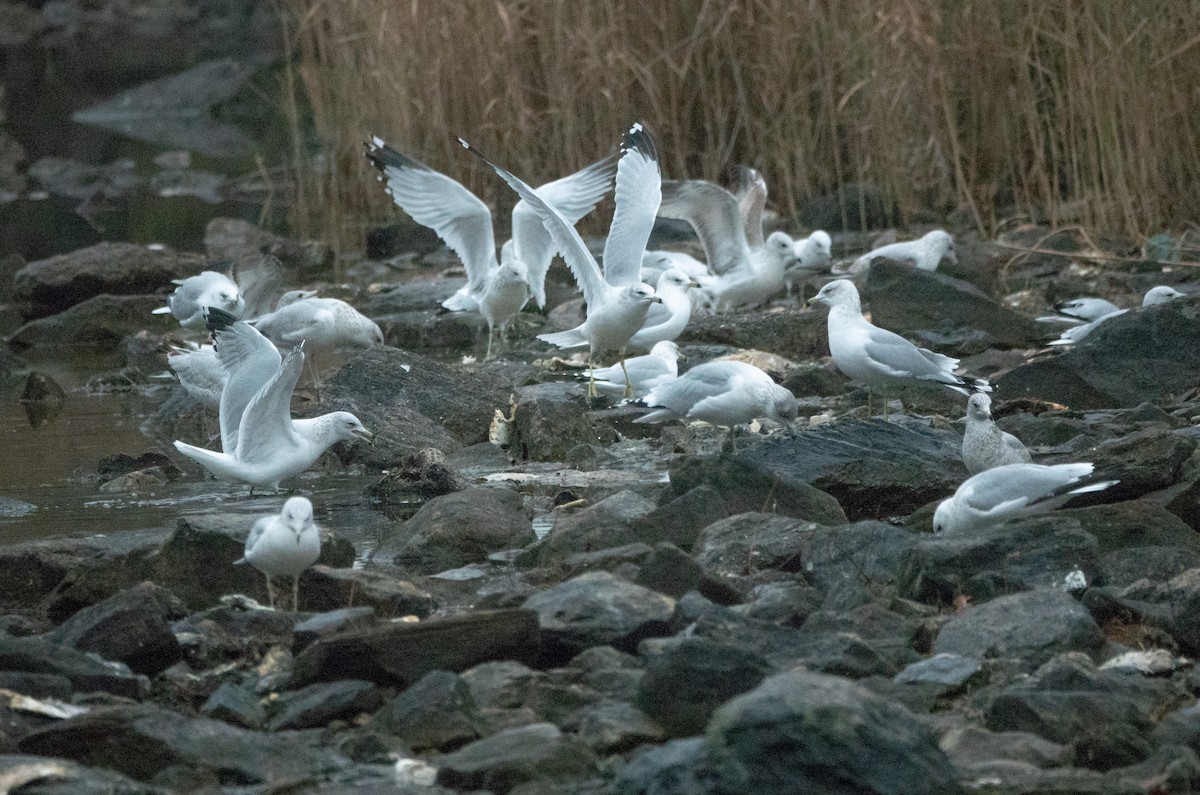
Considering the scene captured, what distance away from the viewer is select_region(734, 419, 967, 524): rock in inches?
246

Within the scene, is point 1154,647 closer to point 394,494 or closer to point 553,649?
point 553,649

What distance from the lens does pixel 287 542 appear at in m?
4.95

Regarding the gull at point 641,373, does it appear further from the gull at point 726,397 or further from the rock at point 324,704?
the rock at point 324,704

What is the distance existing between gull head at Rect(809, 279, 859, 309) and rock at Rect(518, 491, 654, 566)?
2461 mm

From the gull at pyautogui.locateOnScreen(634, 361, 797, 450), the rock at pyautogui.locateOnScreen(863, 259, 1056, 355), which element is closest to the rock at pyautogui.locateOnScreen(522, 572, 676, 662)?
the gull at pyautogui.locateOnScreen(634, 361, 797, 450)

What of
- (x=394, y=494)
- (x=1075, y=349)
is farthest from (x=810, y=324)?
(x=394, y=494)

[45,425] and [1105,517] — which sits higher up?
[1105,517]

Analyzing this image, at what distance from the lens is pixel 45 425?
373 inches

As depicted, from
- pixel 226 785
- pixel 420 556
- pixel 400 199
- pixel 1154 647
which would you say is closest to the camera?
pixel 226 785

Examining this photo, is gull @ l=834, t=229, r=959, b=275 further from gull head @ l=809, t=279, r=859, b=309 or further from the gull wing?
gull head @ l=809, t=279, r=859, b=309

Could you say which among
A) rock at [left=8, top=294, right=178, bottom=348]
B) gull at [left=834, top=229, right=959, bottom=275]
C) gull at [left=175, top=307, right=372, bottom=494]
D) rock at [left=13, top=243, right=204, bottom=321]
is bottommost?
rock at [left=8, top=294, right=178, bottom=348]

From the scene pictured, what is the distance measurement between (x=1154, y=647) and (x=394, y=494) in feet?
11.4

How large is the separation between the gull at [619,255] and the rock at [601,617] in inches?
157

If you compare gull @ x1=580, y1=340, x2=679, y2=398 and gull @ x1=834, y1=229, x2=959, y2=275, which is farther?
gull @ x1=834, y1=229, x2=959, y2=275
